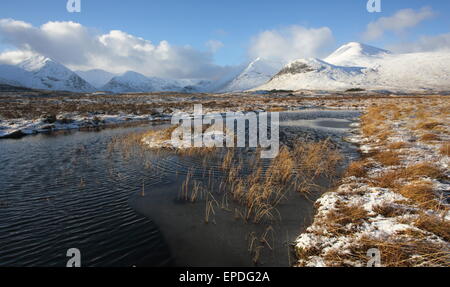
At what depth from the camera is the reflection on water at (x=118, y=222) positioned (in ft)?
18.0

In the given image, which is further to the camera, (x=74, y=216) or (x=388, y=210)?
(x=74, y=216)

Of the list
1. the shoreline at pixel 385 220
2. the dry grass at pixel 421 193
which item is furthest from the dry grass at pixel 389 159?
the dry grass at pixel 421 193

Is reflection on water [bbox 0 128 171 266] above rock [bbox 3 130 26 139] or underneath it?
underneath

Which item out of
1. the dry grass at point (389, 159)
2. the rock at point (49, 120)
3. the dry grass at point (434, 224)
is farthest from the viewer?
the rock at point (49, 120)

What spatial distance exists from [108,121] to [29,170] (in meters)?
22.6

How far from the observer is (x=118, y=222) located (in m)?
7.03

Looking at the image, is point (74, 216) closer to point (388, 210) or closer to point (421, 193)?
point (388, 210)

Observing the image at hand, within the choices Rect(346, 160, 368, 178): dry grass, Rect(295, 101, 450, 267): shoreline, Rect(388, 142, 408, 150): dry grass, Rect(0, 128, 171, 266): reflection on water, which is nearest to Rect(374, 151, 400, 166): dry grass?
Rect(295, 101, 450, 267): shoreline

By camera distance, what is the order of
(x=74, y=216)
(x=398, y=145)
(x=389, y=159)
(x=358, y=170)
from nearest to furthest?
(x=74, y=216) → (x=358, y=170) → (x=389, y=159) → (x=398, y=145)

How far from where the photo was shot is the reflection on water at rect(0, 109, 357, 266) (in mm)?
5477

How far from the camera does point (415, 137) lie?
15.1 meters

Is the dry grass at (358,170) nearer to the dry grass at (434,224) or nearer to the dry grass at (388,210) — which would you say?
the dry grass at (388,210)

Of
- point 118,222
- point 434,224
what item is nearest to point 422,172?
point 434,224

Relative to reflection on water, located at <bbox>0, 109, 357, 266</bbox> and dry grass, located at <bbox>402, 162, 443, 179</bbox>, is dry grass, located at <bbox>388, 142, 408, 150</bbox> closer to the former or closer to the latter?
dry grass, located at <bbox>402, 162, 443, 179</bbox>
